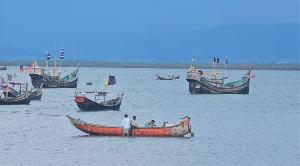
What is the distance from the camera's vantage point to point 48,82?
4195 inches

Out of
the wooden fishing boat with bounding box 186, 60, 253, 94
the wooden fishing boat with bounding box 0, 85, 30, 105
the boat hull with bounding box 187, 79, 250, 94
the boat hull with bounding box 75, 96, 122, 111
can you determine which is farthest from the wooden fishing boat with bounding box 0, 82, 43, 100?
the boat hull with bounding box 187, 79, 250, 94

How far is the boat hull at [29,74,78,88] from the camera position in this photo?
103m

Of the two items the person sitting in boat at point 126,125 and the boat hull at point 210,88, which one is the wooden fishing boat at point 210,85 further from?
the person sitting in boat at point 126,125

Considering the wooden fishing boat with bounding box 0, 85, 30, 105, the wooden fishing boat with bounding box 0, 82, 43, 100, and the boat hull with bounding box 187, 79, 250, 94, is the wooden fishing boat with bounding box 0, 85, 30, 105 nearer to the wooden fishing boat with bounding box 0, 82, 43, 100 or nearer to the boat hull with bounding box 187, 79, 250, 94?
the wooden fishing boat with bounding box 0, 82, 43, 100

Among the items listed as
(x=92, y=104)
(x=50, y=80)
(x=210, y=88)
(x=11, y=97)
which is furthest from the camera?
(x=50, y=80)

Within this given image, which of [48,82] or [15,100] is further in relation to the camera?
[48,82]

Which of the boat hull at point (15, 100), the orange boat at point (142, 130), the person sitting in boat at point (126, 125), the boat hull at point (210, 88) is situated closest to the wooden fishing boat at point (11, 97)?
the boat hull at point (15, 100)

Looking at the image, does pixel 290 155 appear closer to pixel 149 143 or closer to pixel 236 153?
pixel 236 153

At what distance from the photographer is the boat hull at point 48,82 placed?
103312 mm

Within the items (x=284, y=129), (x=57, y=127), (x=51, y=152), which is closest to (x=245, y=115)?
(x=284, y=129)

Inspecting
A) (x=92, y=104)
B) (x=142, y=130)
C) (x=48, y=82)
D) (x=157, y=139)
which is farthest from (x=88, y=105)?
(x=48, y=82)

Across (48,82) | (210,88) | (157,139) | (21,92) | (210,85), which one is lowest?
(157,139)

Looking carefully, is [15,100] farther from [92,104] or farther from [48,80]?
[48,80]

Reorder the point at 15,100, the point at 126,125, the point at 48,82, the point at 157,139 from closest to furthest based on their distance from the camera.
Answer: the point at 126,125, the point at 157,139, the point at 15,100, the point at 48,82
